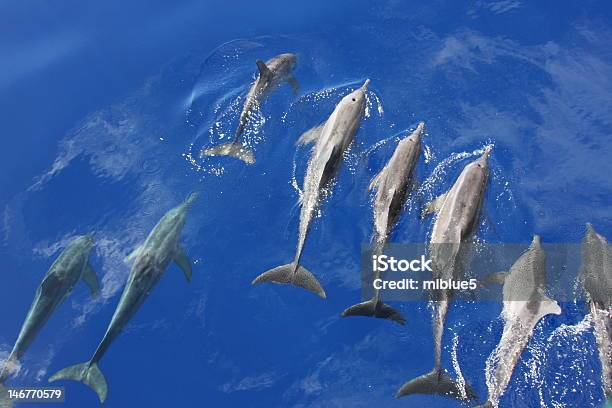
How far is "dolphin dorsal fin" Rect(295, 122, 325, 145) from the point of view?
10.2 meters

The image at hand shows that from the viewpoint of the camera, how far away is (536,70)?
11344 millimetres

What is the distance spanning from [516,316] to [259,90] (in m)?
5.54

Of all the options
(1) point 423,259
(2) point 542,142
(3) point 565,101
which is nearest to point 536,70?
(3) point 565,101

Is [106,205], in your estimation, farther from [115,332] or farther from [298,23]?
[298,23]

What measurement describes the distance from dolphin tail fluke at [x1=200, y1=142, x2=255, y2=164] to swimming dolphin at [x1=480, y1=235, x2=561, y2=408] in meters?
4.35

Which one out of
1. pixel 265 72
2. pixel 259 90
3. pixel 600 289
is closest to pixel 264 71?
pixel 265 72

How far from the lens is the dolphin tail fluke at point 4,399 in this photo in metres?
8.88

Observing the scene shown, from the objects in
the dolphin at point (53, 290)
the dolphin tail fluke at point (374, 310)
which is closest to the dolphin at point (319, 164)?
the dolphin tail fluke at point (374, 310)

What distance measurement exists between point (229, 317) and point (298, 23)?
6.11m

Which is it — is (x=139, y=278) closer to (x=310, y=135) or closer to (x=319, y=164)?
(x=319, y=164)

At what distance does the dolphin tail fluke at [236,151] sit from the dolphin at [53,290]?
251 cm

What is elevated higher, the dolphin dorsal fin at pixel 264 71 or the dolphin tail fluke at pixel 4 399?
the dolphin dorsal fin at pixel 264 71

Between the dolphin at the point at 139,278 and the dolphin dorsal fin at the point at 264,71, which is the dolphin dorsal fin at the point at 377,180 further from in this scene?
the dolphin at the point at 139,278

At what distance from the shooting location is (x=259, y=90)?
1084 centimetres
